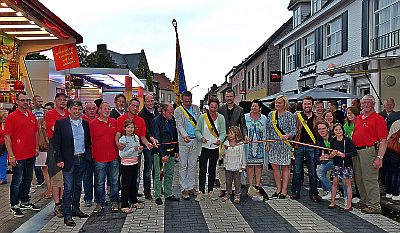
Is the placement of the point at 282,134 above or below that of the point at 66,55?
below

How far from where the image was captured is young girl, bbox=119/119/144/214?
24.7ft

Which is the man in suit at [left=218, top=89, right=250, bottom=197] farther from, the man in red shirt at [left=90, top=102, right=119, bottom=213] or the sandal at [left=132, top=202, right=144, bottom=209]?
the man in red shirt at [left=90, top=102, right=119, bottom=213]

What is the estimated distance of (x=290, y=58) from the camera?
31312 millimetres

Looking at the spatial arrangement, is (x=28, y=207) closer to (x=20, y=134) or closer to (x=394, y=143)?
(x=20, y=134)

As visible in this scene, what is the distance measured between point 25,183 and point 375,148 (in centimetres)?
593

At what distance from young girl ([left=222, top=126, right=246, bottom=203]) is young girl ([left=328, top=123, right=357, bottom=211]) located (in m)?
1.62

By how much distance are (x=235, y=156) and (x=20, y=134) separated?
374 centimetres

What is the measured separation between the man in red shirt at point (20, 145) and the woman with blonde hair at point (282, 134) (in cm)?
431

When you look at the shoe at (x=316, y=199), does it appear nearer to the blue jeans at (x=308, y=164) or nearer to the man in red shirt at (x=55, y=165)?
the blue jeans at (x=308, y=164)

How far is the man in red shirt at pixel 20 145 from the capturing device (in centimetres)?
730

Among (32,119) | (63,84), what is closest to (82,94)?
(63,84)

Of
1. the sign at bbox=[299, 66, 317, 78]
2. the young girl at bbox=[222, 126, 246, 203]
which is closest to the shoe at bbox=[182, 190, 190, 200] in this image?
the young girl at bbox=[222, 126, 246, 203]

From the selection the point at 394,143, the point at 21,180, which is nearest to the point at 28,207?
the point at 21,180

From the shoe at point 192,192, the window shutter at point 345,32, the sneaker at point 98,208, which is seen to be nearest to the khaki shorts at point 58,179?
the sneaker at point 98,208
